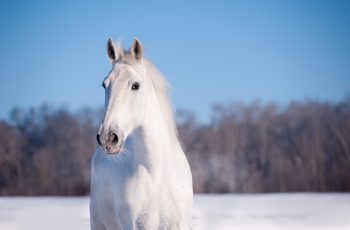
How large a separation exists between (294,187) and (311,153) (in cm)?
429

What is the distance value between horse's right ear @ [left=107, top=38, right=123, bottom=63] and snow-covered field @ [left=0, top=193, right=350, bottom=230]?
17.8 ft

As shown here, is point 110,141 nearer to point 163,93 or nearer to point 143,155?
point 143,155

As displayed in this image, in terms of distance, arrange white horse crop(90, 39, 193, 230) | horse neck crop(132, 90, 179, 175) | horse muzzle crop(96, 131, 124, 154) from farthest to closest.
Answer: horse neck crop(132, 90, 179, 175), white horse crop(90, 39, 193, 230), horse muzzle crop(96, 131, 124, 154)

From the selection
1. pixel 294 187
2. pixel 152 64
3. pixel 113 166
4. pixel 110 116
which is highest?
pixel 152 64

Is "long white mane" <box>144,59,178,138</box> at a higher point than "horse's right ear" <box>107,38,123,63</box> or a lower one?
lower

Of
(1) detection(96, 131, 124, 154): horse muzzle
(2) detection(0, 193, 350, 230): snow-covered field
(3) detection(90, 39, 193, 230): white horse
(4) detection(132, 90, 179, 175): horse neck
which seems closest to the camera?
(1) detection(96, 131, 124, 154): horse muzzle

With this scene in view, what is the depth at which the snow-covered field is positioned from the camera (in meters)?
9.53

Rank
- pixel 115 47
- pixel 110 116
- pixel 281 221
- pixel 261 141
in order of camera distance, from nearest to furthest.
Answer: pixel 110 116 → pixel 115 47 → pixel 281 221 → pixel 261 141

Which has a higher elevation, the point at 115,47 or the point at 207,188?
the point at 115,47

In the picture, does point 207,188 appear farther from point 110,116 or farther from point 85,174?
point 110,116

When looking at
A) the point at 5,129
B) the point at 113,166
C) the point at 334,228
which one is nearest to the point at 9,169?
the point at 5,129

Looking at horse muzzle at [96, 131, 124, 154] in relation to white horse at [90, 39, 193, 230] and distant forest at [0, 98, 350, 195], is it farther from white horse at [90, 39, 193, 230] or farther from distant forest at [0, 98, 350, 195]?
distant forest at [0, 98, 350, 195]

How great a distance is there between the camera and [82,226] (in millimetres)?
9227

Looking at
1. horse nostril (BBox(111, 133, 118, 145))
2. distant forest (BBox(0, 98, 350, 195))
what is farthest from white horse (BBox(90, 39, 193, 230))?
distant forest (BBox(0, 98, 350, 195))
